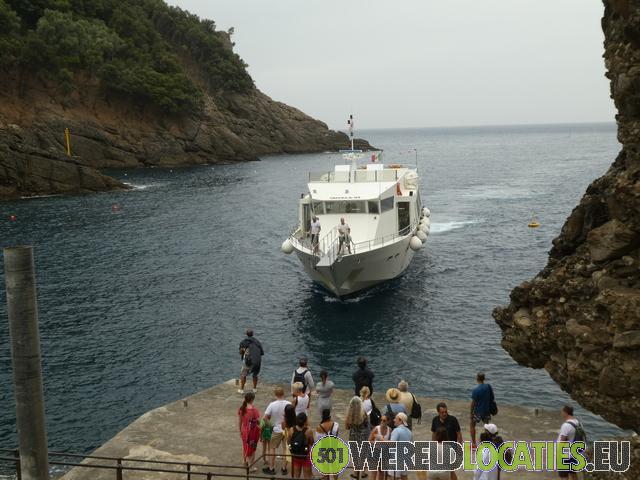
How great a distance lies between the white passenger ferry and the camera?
33.0 meters

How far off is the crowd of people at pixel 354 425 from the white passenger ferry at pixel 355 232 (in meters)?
18.5

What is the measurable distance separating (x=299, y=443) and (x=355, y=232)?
23.8m

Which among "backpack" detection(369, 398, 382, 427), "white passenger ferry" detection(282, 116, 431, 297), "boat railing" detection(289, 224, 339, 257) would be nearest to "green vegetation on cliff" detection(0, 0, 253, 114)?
"white passenger ferry" detection(282, 116, 431, 297)

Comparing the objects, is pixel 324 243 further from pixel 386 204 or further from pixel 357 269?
pixel 386 204

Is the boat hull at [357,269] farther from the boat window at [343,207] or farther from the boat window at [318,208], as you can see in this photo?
the boat window at [343,207]

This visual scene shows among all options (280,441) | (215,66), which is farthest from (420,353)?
(215,66)

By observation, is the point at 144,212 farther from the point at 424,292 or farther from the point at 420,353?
the point at 420,353

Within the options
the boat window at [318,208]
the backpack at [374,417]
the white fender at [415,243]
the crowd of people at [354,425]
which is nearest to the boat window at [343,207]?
the boat window at [318,208]

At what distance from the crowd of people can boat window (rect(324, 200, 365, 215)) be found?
21908 mm

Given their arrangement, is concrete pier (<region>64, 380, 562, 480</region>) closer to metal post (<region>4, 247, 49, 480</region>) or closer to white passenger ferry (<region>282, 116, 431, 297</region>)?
metal post (<region>4, 247, 49, 480</region>)

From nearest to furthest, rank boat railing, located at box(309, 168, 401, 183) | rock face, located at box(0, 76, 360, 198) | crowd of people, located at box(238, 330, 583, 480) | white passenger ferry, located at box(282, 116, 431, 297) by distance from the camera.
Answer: crowd of people, located at box(238, 330, 583, 480) → white passenger ferry, located at box(282, 116, 431, 297) → boat railing, located at box(309, 168, 401, 183) → rock face, located at box(0, 76, 360, 198)

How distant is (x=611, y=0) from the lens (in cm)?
1029

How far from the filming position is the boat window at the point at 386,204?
118ft

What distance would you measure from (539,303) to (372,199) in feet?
77.1
